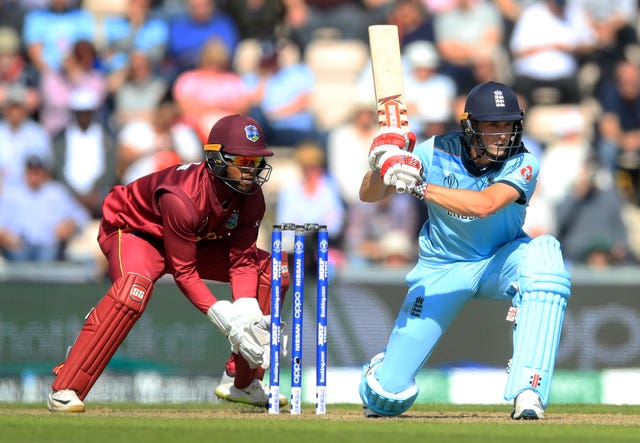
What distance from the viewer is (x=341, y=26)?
12969 mm

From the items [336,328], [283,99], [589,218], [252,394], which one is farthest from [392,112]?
[283,99]

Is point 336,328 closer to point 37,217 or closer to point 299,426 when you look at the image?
point 37,217

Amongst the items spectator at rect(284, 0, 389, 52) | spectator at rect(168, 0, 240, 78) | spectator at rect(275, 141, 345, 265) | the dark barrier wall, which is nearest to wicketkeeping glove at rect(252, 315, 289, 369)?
the dark barrier wall

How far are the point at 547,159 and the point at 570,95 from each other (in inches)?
36.9

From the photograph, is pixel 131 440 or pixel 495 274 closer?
pixel 131 440

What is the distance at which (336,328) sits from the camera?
31.1ft

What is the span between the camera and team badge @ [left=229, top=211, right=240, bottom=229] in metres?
6.90

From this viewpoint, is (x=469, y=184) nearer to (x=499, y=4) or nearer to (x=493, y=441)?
(x=493, y=441)

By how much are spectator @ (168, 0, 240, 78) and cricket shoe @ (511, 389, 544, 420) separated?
675 cm

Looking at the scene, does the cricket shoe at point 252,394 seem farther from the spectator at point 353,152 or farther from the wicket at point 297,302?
the spectator at point 353,152

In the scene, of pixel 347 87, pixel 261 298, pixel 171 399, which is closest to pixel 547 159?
pixel 347 87

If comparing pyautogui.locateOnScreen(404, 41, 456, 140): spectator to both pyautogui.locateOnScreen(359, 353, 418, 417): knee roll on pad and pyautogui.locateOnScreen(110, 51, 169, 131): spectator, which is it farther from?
pyautogui.locateOnScreen(359, 353, 418, 417): knee roll on pad

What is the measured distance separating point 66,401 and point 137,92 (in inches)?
232

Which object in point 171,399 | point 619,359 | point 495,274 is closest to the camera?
point 495,274
